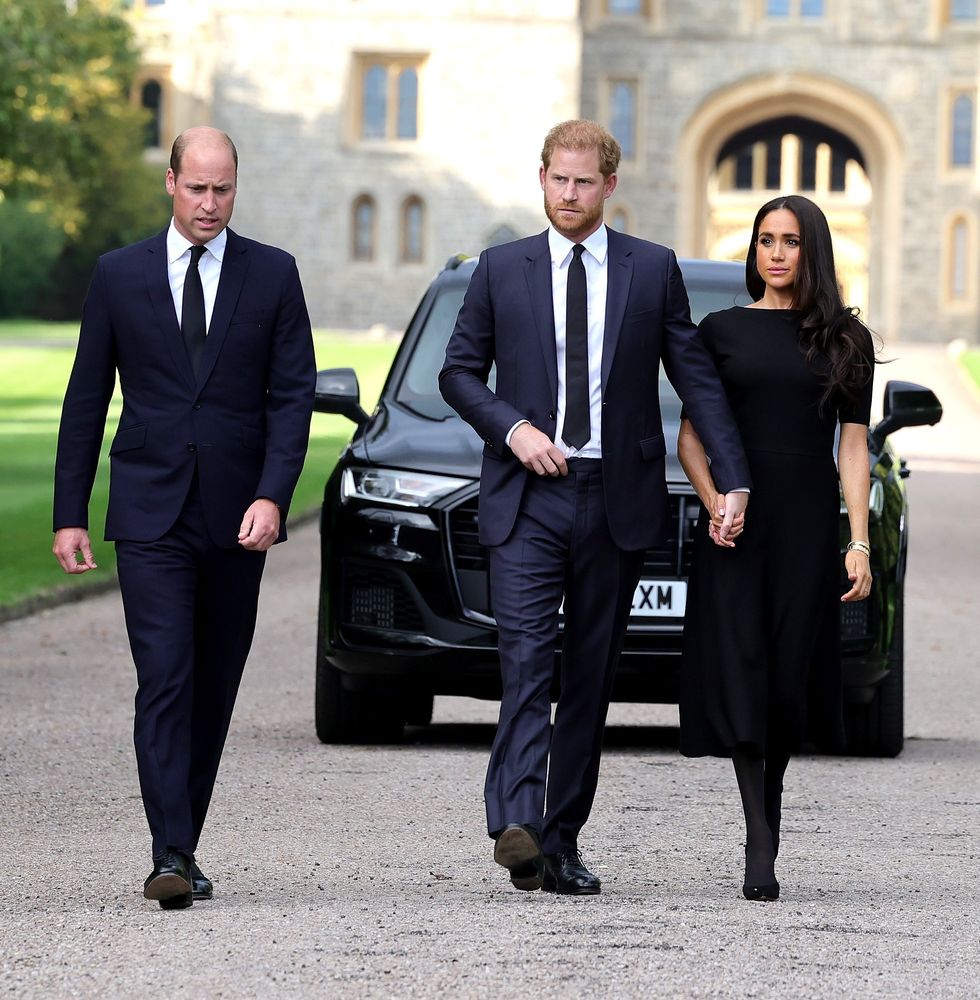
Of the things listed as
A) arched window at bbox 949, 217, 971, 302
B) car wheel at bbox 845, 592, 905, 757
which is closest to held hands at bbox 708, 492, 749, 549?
car wheel at bbox 845, 592, 905, 757

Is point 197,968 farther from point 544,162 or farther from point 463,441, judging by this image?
point 463,441

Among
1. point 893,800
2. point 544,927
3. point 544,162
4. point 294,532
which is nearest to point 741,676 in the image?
point 544,927

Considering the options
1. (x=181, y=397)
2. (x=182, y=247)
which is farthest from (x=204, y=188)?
(x=181, y=397)

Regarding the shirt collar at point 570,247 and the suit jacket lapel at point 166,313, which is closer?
the suit jacket lapel at point 166,313

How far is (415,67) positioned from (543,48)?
12.8 feet

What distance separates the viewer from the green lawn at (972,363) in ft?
148

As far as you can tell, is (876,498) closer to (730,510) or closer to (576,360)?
(730,510)

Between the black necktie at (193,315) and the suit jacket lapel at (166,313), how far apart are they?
2 cm

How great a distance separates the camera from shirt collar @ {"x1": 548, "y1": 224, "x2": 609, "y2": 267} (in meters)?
5.52

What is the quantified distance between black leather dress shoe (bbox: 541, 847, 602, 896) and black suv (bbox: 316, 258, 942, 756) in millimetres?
2155

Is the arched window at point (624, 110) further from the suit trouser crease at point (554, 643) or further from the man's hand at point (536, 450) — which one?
the man's hand at point (536, 450)

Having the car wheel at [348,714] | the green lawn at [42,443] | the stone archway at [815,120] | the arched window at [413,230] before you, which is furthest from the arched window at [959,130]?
the car wheel at [348,714]

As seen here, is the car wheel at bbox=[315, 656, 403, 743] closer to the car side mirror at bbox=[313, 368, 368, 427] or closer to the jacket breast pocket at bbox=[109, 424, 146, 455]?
the car side mirror at bbox=[313, 368, 368, 427]

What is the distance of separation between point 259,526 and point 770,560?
1.26 meters
